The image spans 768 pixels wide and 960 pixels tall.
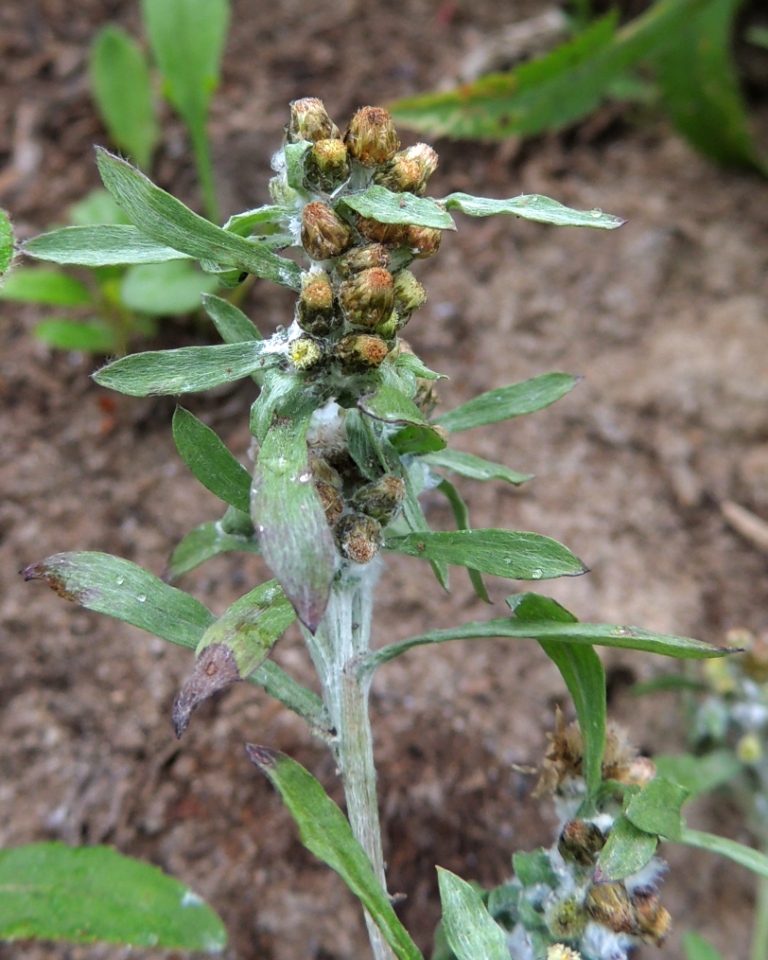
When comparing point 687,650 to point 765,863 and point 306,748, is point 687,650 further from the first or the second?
point 306,748

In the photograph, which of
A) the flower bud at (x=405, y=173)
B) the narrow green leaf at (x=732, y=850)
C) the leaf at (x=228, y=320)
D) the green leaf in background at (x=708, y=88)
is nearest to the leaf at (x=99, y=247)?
the leaf at (x=228, y=320)

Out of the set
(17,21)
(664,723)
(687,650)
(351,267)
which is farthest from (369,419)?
(17,21)

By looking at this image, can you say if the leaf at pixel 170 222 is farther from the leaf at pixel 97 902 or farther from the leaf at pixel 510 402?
the leaf at pixel 97 902

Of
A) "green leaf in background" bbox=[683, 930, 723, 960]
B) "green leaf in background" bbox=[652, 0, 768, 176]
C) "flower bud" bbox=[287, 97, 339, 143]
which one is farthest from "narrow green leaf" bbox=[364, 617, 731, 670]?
"green leaf in background" bbox=[652, 0, 768, 176]

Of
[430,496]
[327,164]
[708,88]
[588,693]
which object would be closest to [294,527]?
[327,164]

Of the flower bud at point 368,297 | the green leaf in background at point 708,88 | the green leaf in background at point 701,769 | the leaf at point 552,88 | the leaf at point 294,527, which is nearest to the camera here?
the leaf at point 294,527
